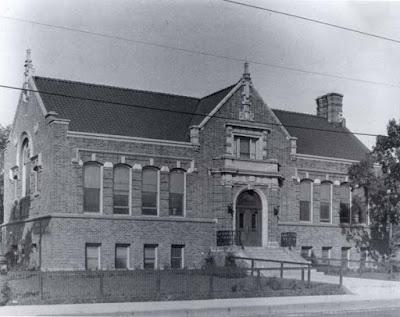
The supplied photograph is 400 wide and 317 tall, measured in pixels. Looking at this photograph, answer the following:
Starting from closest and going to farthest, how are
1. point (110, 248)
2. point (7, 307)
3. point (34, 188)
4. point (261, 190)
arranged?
1. point (7, 307)
2. point (110, 248)
3. point (34, 188)
4. point (261, 190)

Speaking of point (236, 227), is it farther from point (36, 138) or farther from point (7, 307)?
point (7, 307)

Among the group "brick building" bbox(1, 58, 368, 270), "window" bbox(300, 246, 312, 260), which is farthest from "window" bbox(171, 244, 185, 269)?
"window" bbox(300, 246, 312, 260)

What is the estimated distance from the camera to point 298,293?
1956 centimetres

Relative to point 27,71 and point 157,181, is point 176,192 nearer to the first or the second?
point 157,181

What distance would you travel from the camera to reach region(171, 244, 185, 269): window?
94.8 feet

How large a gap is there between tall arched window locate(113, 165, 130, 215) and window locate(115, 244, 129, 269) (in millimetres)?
1595

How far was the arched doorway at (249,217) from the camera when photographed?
101 ft

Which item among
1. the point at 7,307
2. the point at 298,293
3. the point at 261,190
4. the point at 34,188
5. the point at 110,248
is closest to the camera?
the point at 7,307

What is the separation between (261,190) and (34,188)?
11.6m

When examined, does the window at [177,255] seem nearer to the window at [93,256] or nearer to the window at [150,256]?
the window at [150,256]

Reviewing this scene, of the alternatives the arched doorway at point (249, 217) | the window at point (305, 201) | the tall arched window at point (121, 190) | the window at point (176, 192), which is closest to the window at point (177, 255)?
the window at point (176, 192)

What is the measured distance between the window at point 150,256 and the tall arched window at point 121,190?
204 cm

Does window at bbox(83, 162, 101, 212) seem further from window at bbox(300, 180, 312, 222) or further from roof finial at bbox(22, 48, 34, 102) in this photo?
window at bbox(300, 180, 312, 222)

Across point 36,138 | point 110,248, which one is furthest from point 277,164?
point 36,138
